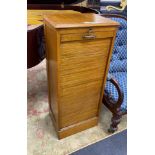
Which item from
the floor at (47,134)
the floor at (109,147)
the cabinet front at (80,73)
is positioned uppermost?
the cabinet front at (80,73)

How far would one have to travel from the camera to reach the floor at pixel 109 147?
148 cm

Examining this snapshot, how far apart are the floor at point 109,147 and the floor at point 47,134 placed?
0.04 m

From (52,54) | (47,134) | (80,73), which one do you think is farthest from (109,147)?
(52,54)

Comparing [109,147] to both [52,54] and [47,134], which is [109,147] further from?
[52,54]

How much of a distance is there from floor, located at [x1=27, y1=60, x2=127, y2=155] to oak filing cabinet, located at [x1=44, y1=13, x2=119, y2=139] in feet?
0.28

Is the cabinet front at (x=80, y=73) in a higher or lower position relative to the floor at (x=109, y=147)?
higher

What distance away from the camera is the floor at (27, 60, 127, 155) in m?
1.49

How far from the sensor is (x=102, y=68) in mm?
1363

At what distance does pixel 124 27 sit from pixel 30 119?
4.55 feet

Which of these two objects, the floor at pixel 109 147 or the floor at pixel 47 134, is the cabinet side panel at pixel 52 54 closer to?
the floor at pixel 47 134

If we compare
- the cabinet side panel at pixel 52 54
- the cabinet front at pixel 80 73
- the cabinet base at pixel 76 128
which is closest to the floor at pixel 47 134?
the cabinet base at pixel 76 128

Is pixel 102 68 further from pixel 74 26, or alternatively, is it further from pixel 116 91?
pixel 74 26

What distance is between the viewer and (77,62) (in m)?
1.21
